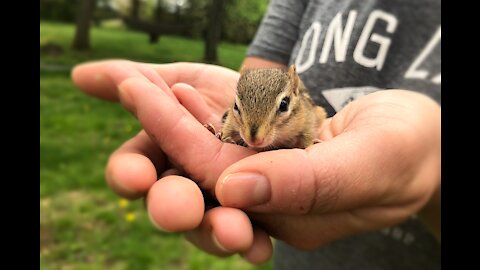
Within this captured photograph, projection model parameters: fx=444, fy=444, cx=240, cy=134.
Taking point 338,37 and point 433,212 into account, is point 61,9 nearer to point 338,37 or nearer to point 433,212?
point 338,37

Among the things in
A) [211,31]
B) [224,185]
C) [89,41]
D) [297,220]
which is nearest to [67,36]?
[89,41]

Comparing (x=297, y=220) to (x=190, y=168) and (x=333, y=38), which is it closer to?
→ (x=190, y=168)

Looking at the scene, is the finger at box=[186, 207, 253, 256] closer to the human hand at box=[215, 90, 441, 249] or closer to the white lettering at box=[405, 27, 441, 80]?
the human hand at box=[215, 90, 441, 249]

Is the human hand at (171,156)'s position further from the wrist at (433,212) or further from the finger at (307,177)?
the wrist at (433,212)

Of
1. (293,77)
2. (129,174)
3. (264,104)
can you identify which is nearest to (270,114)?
(264,104)
